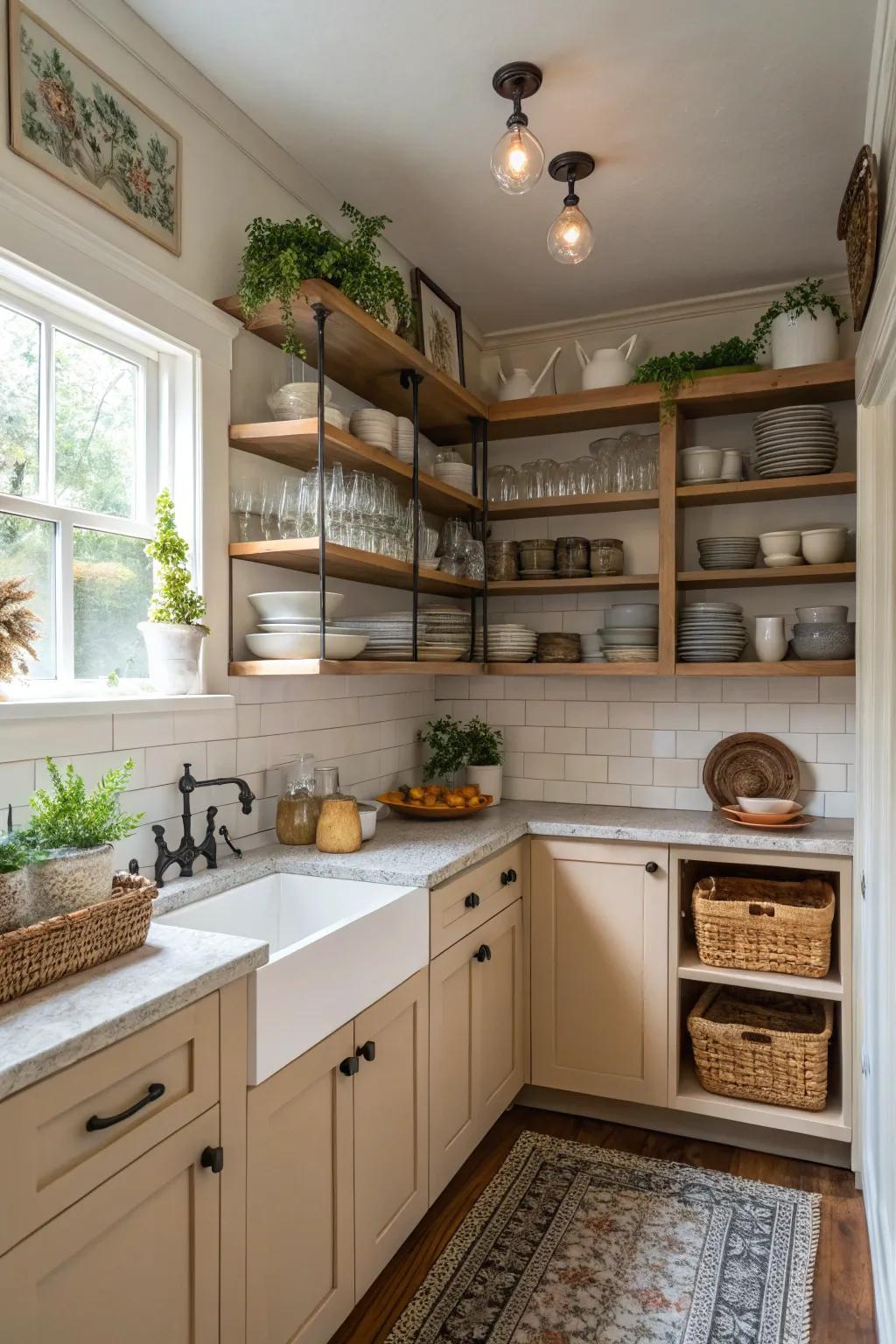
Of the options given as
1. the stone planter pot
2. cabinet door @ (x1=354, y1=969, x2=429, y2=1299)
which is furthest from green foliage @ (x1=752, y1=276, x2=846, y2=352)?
the stone planter pot

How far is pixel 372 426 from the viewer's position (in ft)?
8.59

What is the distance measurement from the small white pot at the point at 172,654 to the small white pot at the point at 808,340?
2112 millimetres

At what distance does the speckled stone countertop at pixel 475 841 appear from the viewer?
216 cm

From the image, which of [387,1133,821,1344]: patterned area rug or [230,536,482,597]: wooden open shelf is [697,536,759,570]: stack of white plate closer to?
[230,536,482,597]: wooden open shelf

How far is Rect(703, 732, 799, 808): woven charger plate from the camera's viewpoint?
309 centimetres

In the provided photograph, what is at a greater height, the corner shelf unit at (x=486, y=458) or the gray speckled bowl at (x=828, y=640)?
the corner shelf unit at (x=486, y=458)

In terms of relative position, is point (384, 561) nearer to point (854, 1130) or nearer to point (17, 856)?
point (17, 856)

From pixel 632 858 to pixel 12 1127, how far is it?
82.9 inches

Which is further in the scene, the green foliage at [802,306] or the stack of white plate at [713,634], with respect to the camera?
the stack of white plate at [713,634]

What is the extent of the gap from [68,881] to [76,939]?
96mm

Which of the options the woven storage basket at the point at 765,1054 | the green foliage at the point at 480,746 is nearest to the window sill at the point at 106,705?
the green foliage at the point at 480,746

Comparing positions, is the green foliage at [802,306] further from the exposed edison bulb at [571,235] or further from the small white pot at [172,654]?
the small white pot at [172,654]

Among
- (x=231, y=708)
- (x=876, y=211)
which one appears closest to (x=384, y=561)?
(x=231, y=708)

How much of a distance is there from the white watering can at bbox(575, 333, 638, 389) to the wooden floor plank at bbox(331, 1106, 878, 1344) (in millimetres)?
2518
